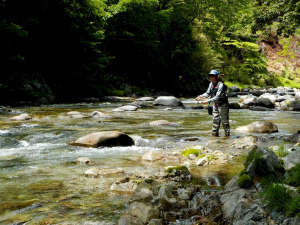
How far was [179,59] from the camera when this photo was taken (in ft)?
114

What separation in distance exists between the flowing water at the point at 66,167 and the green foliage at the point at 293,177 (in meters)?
1.18

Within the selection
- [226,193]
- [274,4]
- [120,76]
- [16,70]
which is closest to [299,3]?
[274,4]

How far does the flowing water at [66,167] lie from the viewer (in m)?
3.29

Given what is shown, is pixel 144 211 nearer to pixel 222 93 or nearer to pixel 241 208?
pixel 241 208

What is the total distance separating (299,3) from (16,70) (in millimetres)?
14934

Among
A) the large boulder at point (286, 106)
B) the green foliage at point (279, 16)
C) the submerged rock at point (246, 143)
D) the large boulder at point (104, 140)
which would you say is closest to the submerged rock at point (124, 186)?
the large boulder at point (104, 140)

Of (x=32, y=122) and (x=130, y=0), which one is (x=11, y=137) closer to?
(x=32, y=122)

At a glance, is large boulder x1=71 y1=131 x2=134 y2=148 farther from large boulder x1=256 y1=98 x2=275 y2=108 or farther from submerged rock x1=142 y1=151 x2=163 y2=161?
large boulder x1=256 y1=98 x2=275 y2=108

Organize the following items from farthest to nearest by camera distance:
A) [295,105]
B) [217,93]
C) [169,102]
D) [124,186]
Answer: [169,102], [295,105], [217,93], [124,186]

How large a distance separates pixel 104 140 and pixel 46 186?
2916 mm

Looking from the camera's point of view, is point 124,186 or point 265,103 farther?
point 265,103

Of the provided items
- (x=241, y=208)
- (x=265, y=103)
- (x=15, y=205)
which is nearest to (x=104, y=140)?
(x=15, y=205)

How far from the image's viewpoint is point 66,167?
512 centimetres

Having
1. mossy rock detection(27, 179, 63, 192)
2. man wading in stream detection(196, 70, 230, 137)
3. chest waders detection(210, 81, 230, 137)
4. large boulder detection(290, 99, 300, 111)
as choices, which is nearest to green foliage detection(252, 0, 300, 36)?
man wading in stream detection(196, 70, 230, 137)
